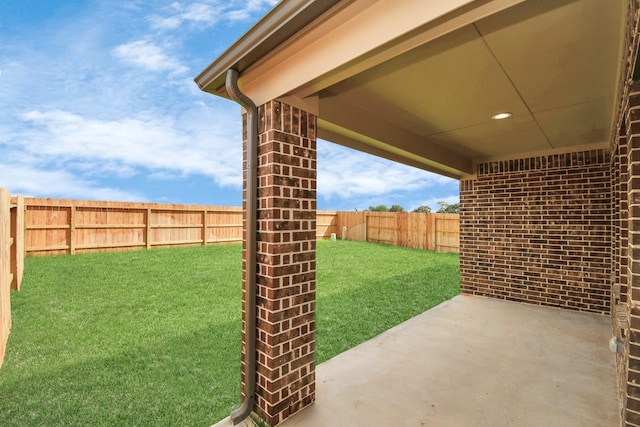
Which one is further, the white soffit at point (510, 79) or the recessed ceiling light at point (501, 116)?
the recessed ceiling light at point (501, 116)

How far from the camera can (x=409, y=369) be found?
3.07 m

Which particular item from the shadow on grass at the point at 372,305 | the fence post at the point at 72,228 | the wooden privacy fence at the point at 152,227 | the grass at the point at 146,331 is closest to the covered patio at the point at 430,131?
the shadow on grass at the point at 372,305

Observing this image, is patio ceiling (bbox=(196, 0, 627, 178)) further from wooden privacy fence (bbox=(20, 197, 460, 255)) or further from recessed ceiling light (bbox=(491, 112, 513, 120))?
wooden privacy fence (bbox=(20, 197, 460, 255))

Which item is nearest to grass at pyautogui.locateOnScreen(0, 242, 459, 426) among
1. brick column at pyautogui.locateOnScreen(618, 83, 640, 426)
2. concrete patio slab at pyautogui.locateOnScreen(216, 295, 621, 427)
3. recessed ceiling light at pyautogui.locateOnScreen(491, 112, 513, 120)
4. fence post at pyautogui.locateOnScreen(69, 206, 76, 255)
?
concrete patio slab at pyautogui.locateOnScreen(216, 295, 621, 427)

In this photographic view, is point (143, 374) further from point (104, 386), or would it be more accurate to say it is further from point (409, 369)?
point (409, 369)

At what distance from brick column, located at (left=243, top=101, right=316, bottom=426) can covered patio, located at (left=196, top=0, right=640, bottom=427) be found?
1cm

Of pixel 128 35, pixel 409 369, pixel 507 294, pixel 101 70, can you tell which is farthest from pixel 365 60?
pixel 128 35

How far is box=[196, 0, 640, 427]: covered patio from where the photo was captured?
180cm

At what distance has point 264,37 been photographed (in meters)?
1.95

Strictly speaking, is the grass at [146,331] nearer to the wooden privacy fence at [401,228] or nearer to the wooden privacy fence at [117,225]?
the wooden privacy fence at [117,225]

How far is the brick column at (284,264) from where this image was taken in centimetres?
223

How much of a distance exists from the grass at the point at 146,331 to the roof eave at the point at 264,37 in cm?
253

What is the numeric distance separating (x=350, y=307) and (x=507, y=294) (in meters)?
2.81

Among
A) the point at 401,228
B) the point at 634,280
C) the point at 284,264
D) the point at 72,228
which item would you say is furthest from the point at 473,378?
the point at 401,228
